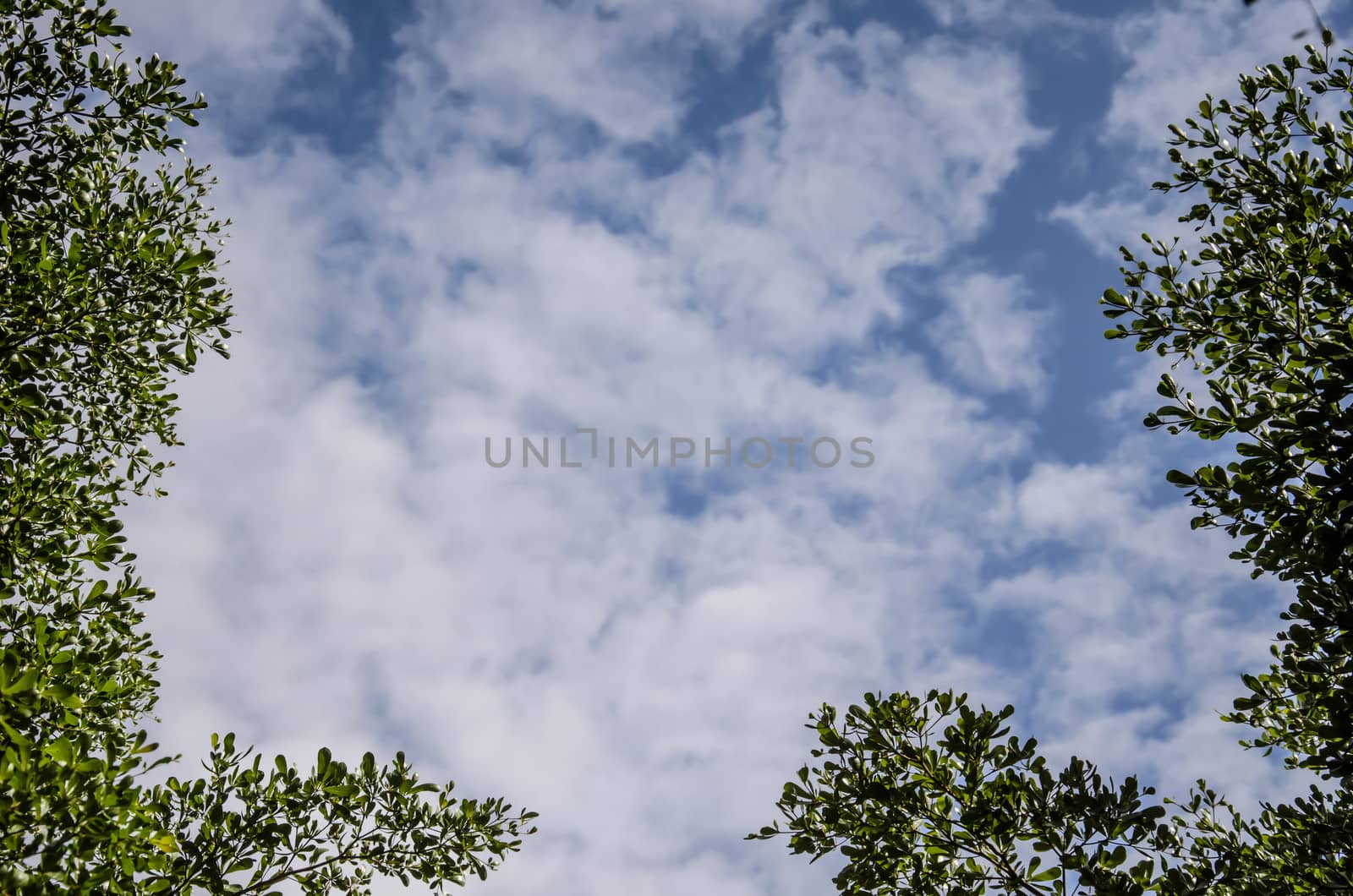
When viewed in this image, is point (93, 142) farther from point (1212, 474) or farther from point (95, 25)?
point (1212, 474)

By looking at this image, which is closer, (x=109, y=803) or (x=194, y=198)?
(x=109, y=803)

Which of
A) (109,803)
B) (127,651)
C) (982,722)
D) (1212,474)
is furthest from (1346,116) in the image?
(127,651)

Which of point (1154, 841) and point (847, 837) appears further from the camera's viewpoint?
point (847, 837)

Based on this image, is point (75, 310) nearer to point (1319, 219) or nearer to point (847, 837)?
point (847, 837)

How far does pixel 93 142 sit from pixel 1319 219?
12.3m

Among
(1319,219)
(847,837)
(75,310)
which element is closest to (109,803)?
(75,310)

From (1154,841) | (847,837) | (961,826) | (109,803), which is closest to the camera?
(109,803)

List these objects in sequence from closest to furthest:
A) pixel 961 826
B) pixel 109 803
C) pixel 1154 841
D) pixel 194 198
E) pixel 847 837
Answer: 1. pixel 109 803
2. pixel 1154 841
3. pixel 961 826
4. pixel 847 837
5. pixel 194 198

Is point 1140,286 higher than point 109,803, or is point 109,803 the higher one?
point 1140,286

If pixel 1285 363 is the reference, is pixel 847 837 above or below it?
below

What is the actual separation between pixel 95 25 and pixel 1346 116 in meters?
12.6

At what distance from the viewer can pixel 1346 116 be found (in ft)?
26.2

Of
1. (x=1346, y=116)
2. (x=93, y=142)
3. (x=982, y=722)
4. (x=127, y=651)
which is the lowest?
(x=982, y=722)

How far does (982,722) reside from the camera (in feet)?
24.8
